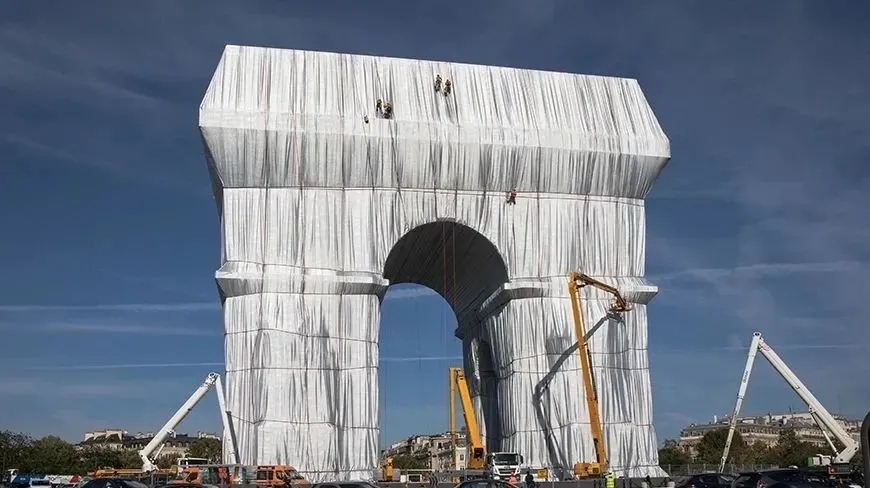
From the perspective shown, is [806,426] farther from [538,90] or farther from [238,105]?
[238,105]

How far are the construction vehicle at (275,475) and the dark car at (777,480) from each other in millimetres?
15133

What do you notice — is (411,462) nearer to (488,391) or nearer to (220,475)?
(488,391)

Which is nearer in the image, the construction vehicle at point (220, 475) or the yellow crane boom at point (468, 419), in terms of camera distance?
the construction vehicle at point (220, 475)

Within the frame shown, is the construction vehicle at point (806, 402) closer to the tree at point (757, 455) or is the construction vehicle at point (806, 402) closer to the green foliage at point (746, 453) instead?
the green foliage at point (746, 453)

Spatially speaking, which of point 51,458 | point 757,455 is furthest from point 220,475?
point 757,455

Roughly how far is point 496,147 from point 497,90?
10.4 ft

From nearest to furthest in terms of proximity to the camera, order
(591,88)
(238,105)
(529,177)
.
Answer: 1. (238,105)
2. (529,177)
3. (591,88)

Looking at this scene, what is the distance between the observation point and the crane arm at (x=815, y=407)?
44500mm

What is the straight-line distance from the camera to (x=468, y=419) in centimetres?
3909

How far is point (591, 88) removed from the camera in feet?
131

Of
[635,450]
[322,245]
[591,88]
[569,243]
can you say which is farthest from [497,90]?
[635,450]

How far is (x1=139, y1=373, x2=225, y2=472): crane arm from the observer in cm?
4112

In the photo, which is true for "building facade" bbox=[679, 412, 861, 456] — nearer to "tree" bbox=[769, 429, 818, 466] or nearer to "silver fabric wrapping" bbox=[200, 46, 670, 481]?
"tree" bbox=[769, 429, 818, 466]

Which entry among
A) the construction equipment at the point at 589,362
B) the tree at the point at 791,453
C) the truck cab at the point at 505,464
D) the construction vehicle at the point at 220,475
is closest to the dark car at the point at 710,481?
the construction equipment at the point at 589,362
